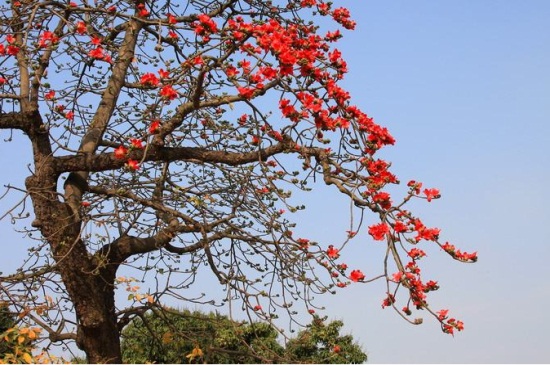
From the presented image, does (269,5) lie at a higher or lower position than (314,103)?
higher

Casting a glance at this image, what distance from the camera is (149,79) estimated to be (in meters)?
5.18

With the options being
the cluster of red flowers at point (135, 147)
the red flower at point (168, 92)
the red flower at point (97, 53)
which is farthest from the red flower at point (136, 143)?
the red flower at point (97, 53)

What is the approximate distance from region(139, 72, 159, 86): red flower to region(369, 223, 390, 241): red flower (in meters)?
1.88

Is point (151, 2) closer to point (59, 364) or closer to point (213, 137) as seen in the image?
point (213, 137)

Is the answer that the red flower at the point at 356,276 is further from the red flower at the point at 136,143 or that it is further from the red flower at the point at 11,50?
the red flower at the point at 11,50

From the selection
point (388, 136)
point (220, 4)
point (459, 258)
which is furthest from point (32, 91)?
point (459, 258)

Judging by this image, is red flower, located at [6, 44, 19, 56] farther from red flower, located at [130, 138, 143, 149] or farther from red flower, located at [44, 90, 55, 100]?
red flower, located at [130, 138, 143, 149]

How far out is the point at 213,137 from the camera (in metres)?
6.69

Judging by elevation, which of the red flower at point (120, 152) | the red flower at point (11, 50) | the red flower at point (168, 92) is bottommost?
the red flower at point (120, 152)

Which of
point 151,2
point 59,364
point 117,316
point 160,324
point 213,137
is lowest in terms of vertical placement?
point 59,364

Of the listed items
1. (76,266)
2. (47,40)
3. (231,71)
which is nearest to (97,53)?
(47,40)

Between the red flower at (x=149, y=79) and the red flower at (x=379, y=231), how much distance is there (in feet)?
6.17

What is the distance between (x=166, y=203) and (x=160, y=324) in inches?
110

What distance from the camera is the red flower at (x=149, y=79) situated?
516 cm
